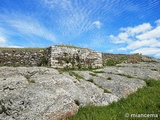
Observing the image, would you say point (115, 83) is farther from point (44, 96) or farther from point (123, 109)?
point (44, 96)

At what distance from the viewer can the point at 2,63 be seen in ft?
73.0

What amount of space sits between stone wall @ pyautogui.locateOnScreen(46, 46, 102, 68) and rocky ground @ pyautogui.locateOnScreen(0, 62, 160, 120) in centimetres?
407

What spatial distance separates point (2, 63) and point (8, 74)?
9550 millimetres

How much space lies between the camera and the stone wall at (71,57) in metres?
19.6

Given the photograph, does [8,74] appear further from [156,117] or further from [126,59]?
[126,59]

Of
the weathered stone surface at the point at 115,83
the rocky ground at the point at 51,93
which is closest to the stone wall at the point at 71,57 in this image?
the weathered stone surface at the point at 115,83

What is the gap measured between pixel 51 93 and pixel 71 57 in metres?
10.0

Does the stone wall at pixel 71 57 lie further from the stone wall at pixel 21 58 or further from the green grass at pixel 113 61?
the green grass at pixel 113 61

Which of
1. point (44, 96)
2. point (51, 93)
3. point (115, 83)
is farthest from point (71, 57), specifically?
point (44, 96)

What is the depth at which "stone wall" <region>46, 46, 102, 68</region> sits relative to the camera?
773 inches

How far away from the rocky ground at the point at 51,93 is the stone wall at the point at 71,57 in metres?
4.07

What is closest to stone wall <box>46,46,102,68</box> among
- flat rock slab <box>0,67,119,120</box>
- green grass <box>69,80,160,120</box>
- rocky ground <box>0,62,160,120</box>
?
rocky ground <box>0,62,160,120</box>

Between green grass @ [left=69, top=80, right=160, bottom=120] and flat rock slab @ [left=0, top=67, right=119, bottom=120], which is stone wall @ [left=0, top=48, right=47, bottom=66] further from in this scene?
green grass @ [left=69, top=80, right=160, bottom=120]

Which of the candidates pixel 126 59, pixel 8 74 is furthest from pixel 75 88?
pixel 126 59
